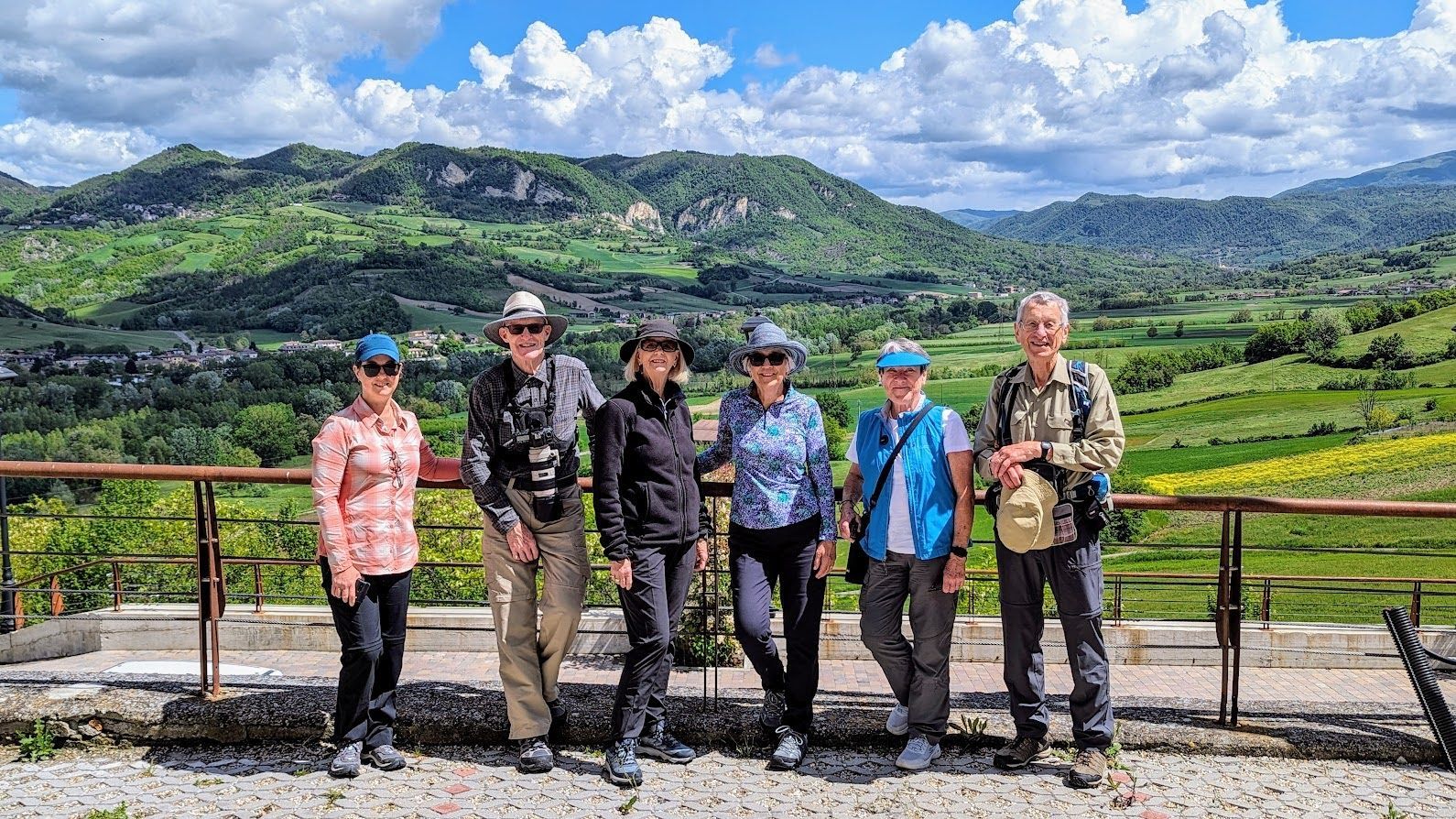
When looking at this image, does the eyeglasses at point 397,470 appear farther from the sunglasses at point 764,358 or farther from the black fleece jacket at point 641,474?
the sunglasses at point 764,358

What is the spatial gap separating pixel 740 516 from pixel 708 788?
103cm

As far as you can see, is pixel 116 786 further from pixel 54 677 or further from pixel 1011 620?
pixel 1011 620

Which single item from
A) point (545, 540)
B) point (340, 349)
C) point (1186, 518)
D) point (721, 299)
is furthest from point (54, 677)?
point (721, 299)

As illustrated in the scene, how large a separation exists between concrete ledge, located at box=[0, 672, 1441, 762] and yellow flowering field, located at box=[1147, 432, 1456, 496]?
60.8m

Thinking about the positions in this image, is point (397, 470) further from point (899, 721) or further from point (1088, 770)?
point (1088, 770)

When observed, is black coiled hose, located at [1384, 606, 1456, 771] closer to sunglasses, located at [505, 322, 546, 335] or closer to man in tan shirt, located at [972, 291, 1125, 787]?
man in tan shirt, located at [972, 291, 1125, 787]

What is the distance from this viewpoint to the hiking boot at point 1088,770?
3.75 metres

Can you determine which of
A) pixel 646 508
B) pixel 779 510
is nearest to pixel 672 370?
pixel 646 508

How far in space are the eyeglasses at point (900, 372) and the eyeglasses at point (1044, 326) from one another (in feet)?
1.41

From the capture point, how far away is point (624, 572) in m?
3.77

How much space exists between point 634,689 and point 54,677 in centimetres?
296

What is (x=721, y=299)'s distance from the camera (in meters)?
146

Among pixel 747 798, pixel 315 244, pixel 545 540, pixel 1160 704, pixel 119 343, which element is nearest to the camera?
pixel 747 798

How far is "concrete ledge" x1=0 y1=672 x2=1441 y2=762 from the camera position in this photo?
407cm
